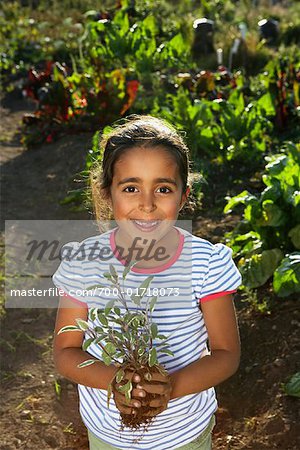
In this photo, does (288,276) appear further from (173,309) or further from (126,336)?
(126,336)

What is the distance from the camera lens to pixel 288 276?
132 inches

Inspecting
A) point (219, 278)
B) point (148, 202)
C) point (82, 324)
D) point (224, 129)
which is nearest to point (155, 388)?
point (82, 324)

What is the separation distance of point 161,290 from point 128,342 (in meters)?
0.23

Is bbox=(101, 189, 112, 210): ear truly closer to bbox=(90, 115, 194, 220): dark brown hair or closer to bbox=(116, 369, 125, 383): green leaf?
bbox=(90, 115, 194, 220): dark brown hair

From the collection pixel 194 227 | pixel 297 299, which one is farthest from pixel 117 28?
pixel 297 299

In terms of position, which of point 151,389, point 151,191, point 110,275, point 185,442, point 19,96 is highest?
point 19,96

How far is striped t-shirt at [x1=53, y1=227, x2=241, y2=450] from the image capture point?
2.11 metres

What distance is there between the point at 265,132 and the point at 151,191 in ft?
13.2

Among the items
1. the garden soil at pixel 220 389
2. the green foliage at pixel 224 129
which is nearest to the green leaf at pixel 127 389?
the garden soil at pixel 220 389

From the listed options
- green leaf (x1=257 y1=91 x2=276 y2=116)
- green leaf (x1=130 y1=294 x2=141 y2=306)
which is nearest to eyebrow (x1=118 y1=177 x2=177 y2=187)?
green leaf (x1=130 y1=294 x2=141 y2=306)

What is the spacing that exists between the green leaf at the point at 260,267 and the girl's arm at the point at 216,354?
5.25 feet

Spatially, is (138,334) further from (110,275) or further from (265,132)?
(265,132)

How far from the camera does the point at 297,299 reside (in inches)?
145

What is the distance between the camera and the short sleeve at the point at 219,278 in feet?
6.86
